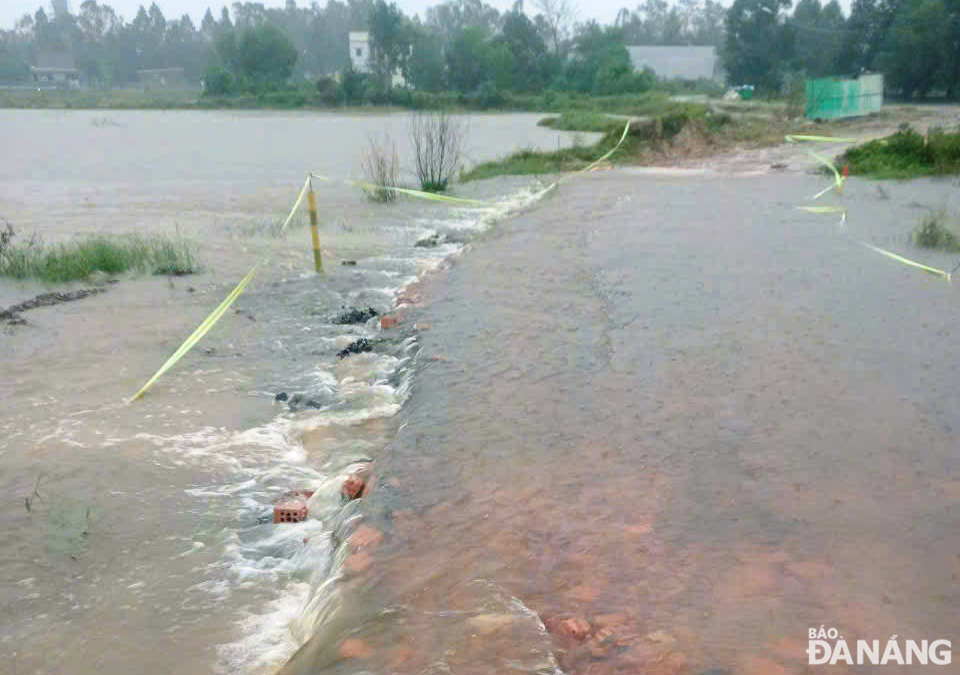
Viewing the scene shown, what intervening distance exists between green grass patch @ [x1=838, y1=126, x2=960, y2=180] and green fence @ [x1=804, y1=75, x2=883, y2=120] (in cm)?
1685

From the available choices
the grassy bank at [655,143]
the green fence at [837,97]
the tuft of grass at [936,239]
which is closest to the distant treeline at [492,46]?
the green fence at [837,97]

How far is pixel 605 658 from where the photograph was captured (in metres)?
3.51

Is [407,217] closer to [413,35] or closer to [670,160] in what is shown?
Result: [670,160]

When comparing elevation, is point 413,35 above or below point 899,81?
above

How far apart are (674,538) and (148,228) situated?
51.5 ft

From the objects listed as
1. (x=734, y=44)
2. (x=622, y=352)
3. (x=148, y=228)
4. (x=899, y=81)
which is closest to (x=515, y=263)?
(x=622, y=352)

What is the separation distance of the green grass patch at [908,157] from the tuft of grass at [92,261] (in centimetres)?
1637

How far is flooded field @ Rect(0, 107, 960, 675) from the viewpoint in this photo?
3.88 meters

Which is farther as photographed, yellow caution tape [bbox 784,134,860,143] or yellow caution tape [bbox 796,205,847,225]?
yellow caution tape [bbox 784,134,860,143]

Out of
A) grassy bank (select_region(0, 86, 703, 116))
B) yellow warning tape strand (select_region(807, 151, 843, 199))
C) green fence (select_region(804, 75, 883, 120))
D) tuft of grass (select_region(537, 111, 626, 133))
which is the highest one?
grassy bank (select_region(0, 86, 703, 116))

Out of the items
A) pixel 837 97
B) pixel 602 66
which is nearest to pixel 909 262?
pixel 837 97

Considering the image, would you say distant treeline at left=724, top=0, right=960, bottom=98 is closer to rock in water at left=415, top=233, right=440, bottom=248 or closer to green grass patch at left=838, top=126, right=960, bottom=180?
green grass patch at left=838, top=126, right=960, bottom=180

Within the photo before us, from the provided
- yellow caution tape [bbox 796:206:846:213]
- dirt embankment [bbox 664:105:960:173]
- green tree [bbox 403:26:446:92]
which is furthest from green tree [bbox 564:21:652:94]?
yellow caution tape [bbox 796:206:846:213]

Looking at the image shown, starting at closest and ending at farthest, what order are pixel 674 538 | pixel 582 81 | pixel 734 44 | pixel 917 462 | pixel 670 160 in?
1. pixel 674 538
2. pixel 917 462
3. pixel 670 160
4. pixel 734 44
5. pixel 582 81
